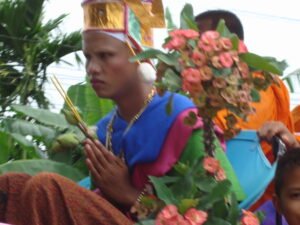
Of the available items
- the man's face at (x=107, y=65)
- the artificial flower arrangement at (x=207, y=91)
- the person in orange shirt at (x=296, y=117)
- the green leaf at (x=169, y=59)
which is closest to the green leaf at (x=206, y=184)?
the artificial flower arrangement at (x=207, y=91)

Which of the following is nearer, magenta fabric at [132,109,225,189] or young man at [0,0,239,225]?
young man at [0,0,239,225]

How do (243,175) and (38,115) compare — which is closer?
(243,175)

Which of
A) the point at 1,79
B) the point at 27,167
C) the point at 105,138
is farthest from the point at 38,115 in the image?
the point at 1,79

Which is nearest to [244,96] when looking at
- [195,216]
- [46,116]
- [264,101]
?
[195,216]

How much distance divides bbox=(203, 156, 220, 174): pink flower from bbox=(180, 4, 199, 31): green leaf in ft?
1.23

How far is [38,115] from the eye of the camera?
12.8 feet

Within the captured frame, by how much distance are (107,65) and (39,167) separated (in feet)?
1.85

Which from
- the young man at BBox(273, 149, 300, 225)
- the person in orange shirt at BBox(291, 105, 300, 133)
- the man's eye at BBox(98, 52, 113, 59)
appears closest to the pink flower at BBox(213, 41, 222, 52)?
the man's eye at BBox(98, 52, 113, 59)

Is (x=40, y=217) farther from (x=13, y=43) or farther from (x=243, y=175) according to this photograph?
(x=13, y=43)

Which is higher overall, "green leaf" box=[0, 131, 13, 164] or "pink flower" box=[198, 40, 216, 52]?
"pink flower" box=[198, 40, 216, 52]

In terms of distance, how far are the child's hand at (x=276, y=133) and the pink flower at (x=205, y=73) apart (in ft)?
1.88

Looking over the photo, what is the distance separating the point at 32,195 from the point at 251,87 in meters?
0.67

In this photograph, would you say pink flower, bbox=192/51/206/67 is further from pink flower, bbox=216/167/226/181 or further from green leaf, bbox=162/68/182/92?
pink flower, bbox=216/167/226/181

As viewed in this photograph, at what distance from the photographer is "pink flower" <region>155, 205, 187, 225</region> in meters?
2.41
